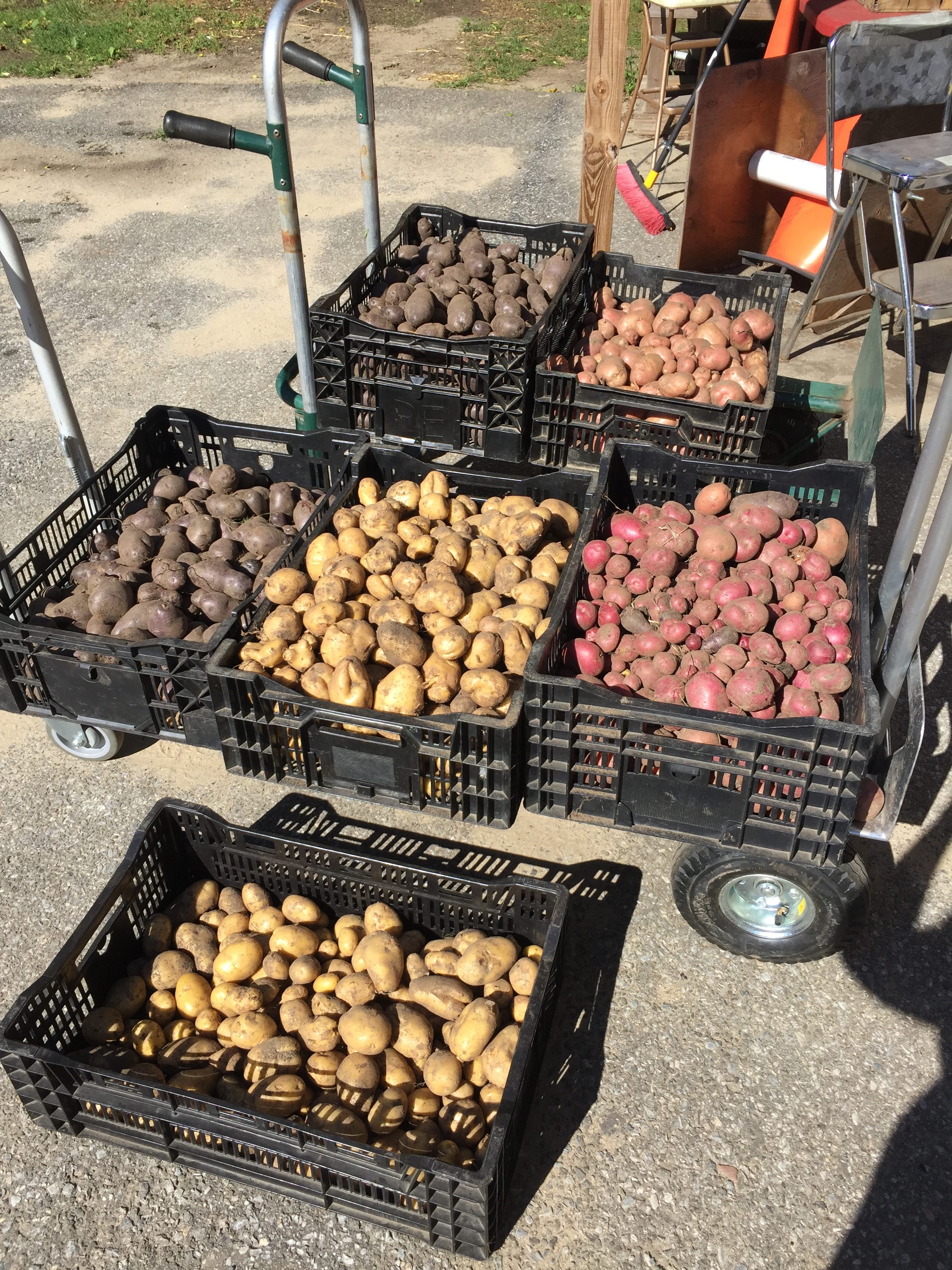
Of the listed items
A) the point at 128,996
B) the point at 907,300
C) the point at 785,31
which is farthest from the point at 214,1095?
the point at 785,31

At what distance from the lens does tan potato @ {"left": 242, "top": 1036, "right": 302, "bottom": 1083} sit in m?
2.59

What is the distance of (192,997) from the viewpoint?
9.11 ft

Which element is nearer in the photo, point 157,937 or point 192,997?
point 192,997

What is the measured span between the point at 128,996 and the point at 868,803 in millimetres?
2108

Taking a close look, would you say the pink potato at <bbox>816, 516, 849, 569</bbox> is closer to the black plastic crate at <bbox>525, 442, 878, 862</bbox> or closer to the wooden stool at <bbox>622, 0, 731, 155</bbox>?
the black plastic crate at <bbox>525, 442, 878, 862</bbox>

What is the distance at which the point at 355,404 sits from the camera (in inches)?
165

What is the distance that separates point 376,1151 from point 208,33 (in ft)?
44.1

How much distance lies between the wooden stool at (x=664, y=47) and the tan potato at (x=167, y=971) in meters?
6.50

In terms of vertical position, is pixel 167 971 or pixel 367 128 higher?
pixel 367 128

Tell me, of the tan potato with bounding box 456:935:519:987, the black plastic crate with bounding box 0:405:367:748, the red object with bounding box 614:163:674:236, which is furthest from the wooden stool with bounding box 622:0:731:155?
the tan potato with bounding box 456:935:519:987

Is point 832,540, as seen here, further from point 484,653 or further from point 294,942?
point 294,942

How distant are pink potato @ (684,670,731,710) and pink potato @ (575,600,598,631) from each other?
1.37ft

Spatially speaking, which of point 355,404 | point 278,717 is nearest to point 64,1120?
point 278,717

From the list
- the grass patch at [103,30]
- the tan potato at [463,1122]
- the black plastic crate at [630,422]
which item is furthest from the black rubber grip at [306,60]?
the grass patch at [103,30]
